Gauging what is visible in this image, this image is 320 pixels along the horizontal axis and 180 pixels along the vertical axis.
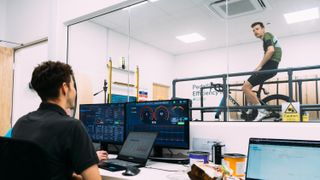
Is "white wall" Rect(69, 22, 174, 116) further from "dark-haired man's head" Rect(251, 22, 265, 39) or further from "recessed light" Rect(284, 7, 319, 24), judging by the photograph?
"recessed light" Rect(284, 7, 319, 24)

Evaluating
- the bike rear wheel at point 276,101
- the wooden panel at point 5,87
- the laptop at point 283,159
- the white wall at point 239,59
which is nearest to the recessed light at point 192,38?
the white wall at point 239,59

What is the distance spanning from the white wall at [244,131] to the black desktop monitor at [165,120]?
5.6 inches

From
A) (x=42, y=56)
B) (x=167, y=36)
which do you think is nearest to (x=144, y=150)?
(x=167, y=36)

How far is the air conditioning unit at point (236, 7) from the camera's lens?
230 cm

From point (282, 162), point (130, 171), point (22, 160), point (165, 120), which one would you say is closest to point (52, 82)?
point (22, 160)

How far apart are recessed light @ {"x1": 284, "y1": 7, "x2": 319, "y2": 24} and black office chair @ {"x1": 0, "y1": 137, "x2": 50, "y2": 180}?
2111 millimetres

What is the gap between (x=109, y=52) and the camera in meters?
3.18

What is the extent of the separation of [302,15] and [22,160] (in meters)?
2.23

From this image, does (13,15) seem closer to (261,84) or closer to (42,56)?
(42,56)

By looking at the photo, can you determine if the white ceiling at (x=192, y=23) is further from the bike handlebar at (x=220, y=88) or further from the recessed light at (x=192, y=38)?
the bike handlebar at (x=220, y=88)

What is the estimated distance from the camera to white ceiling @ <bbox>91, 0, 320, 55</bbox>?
7.30ft

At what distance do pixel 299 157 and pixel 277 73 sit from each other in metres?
0.92

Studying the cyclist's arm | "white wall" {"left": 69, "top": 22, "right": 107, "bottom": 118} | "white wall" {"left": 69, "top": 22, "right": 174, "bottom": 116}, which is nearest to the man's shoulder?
the cyclist's arm

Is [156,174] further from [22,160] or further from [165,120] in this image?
[22,160]
